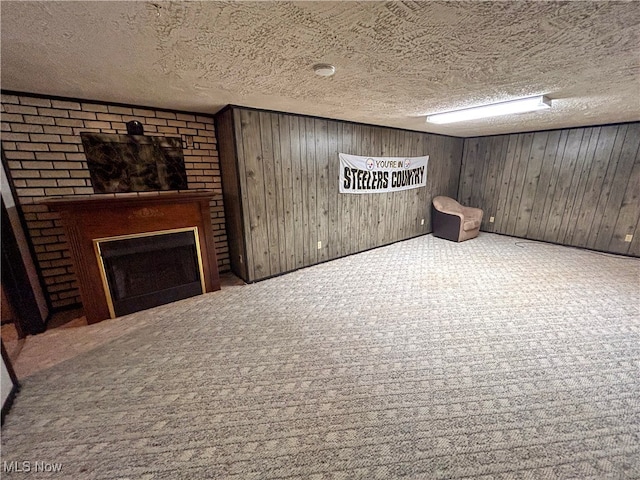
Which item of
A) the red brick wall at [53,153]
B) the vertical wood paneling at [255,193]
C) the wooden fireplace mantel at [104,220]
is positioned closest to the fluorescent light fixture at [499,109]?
the vertical wood paneling at [255,193]

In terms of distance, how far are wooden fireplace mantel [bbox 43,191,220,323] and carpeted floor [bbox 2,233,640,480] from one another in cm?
36

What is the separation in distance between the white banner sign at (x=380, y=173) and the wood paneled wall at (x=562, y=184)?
1560mm

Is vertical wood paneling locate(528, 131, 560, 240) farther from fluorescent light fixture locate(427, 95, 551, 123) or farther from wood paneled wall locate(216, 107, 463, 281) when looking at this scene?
fluorescent light fixture locate(427, 95, 551, 123)

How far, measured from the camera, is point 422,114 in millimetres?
3193

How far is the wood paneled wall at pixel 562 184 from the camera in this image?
3.97 m

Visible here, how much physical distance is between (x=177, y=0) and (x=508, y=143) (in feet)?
19.6

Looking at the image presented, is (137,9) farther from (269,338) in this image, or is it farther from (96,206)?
(269,338)

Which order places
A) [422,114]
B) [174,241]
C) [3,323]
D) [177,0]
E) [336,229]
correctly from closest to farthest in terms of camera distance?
[177,0]
[3,323]
[174,241]
[422,114]
[336,229]

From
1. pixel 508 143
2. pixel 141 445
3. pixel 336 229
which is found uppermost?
pixel 508 143

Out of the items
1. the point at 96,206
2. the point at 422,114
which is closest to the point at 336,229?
→ the point at 422,114

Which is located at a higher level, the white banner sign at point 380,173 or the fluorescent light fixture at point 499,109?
the fluorescent light fixture at point 499,109

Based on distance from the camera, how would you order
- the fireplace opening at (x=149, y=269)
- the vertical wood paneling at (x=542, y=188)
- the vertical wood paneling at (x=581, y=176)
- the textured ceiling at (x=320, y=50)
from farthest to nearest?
the vertical wood paneling at (x=542, y=188) → the vertical wood paneling at (x=581, y=176) → the fireplace opening at (x=149, y=269) → the textured ceiling at (x=320, y=50)

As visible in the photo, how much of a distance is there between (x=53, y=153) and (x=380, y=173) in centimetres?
406

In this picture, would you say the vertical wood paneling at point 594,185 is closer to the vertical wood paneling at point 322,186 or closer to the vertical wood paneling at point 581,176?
the vertical wood paneling at point 581,176
